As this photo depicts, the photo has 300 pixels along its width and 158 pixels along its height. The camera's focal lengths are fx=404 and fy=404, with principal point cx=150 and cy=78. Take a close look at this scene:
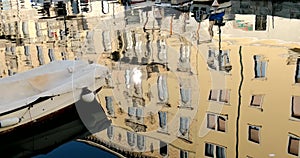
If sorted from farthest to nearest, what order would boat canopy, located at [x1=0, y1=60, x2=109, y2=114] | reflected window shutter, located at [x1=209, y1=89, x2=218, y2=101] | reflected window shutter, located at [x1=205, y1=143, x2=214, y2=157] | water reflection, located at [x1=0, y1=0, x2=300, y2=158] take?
1. reflected window shutter, located at [x1=209, y1=89, x2=218, y2=101]
2. water reflection, located at [x1=0, y1=0, x2=300, y2=158]
3. boat canopy, located at [x1=0, y1=60, x2=109, y2=114]
4. reflected window shutter, located at [x1=205, y1=143, x2=214, y2=157]

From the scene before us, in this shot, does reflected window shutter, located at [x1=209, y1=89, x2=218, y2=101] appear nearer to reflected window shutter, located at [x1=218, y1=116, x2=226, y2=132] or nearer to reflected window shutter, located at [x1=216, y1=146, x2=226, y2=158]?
reflected window shutter, located at [x1=218, y1=116, x2=226, y2=132]

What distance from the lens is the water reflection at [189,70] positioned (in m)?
8.47

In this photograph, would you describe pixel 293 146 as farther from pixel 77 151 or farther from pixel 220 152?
pixel 77 151

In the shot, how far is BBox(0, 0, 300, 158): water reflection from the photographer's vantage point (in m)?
8.47

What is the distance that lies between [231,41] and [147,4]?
11635 mm

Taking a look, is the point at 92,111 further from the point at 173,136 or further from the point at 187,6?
the point at 187,6

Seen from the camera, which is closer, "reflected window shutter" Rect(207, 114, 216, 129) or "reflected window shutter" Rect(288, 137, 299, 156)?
"reflected window shutter" Rect(288, 137, 299, 156)

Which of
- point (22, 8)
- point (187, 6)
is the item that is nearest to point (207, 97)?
point (187, 6)

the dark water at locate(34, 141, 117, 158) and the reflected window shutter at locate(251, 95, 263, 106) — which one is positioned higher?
the reflected window shutter at locate(251, 95, 263, 106)

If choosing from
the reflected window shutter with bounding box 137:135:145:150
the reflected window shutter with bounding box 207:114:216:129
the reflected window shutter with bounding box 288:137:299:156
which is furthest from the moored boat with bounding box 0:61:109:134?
the reflected window shutter with bounding box 288:137:299:156

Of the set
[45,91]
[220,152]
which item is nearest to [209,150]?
[220,152]

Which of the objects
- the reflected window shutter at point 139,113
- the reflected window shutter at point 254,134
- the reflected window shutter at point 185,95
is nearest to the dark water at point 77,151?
the reflected window shutter at point 139,113

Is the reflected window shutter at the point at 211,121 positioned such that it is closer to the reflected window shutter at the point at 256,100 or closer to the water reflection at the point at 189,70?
the water reflection at the point at 189,70

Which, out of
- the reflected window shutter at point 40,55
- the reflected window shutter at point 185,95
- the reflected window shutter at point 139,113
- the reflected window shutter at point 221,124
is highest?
the reflected window shutter at point 40,55
